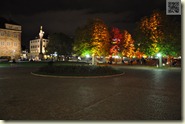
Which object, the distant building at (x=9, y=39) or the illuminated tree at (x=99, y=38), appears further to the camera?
the distant building at (x=9, y=39)

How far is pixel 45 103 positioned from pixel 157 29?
3790 centimetres

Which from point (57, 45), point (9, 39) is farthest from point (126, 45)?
point (9, 39)

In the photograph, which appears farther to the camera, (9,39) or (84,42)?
(9,39)

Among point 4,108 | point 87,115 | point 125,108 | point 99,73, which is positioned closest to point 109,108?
point 125,108

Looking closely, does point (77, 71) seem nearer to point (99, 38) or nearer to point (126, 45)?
point (99, 38)

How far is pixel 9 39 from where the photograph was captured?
91.8 metres

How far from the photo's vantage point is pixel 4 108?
329 inches

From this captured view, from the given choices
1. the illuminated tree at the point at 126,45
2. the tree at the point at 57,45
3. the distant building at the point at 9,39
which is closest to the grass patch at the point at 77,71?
the illuminated tree at the point at 126,45

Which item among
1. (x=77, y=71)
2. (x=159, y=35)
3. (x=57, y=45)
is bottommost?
(x=77, y=71)

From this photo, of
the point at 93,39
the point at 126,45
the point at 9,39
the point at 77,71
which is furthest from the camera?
the point at 9,39

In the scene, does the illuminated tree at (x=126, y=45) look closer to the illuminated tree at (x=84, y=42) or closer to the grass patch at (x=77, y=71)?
the illuminated tree at (x=84, y=42)

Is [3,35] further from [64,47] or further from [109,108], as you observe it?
[109,108]

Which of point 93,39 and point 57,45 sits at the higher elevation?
point 57,45

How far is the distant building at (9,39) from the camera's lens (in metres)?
89.2
